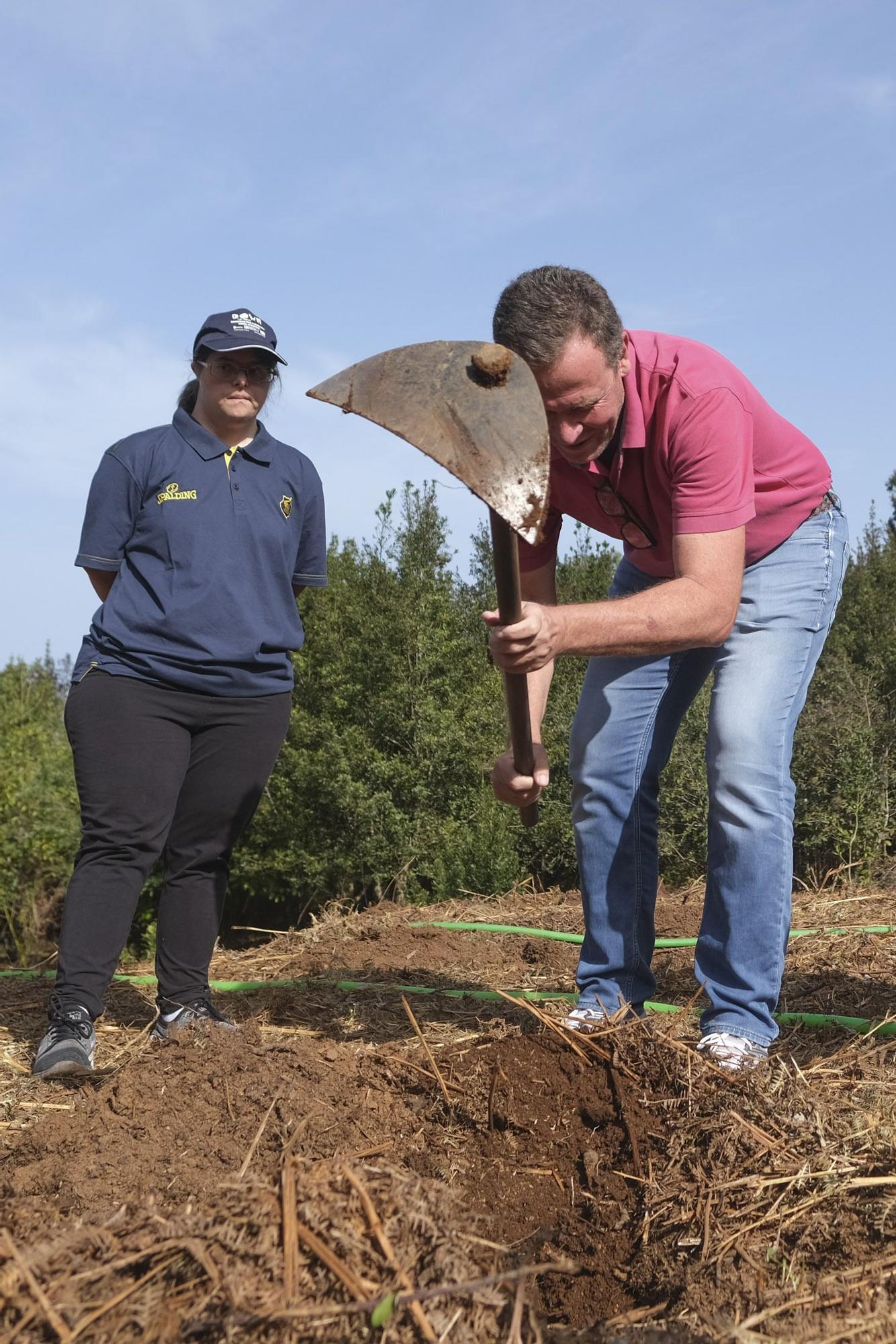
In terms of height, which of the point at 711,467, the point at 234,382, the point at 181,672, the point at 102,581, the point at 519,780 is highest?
the point at 234,382

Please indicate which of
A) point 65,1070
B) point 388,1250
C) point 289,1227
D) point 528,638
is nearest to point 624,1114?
point 388,1250

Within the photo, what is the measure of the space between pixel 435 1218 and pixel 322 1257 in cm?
26

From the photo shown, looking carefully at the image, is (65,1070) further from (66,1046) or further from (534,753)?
(534,753)

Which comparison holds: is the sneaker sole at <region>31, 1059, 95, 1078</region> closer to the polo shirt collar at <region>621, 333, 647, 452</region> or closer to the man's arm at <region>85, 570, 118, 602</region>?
the man's arm at <region>85, 570, 118, 602</region>

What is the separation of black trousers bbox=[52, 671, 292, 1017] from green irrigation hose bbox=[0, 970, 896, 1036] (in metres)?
0.75

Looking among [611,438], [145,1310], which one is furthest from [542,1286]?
[611,438]

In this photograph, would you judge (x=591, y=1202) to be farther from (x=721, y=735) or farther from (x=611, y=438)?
(x=611, y=438)

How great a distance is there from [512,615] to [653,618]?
38 centimetres

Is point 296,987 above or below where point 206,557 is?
below

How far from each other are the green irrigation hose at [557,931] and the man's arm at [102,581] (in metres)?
2.53

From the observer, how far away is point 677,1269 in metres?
1.93

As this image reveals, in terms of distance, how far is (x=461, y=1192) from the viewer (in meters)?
2.09

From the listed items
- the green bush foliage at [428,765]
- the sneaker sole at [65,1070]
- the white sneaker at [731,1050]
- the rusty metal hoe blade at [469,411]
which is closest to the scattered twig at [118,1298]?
the white sneaker at [731,1050]

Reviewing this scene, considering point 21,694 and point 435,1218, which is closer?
point 435,1218
